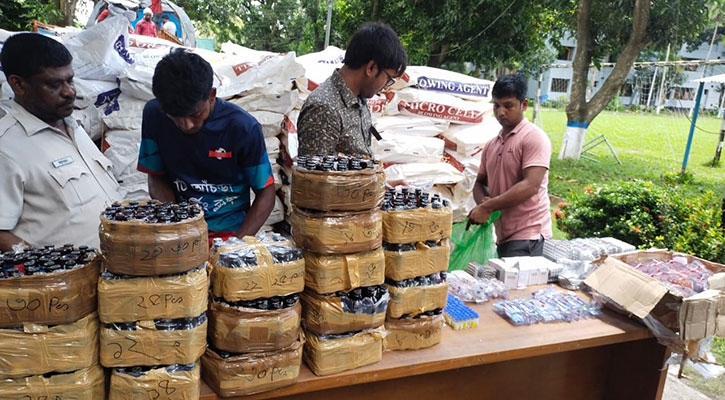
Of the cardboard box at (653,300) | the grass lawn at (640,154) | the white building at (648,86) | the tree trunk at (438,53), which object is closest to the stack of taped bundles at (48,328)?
the cardboard box at (653,300)

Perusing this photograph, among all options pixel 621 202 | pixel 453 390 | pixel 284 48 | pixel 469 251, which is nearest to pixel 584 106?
pixel 621 202

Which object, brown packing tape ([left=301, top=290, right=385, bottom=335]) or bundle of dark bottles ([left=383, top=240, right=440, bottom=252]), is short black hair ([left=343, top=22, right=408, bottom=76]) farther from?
brown packing tape ([left=301, top=290, right=385, bottom=335])

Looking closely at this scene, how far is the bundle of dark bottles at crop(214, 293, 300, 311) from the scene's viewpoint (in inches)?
48.7

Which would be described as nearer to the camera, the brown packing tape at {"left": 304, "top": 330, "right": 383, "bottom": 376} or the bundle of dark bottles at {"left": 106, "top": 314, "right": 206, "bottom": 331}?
the bundle of dark bottles at {"left": 106, "top": 314, "right": 206, "bottom": 331}

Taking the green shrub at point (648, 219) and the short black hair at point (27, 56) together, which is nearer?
the short black hair at point (27, 56)

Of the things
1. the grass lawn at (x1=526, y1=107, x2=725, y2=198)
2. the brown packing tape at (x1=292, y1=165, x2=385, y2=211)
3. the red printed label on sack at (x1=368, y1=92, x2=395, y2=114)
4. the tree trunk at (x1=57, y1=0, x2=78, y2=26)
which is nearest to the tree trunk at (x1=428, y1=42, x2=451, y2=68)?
the grass lawn at (x1=526, y1=107, x2=725, y2=198)

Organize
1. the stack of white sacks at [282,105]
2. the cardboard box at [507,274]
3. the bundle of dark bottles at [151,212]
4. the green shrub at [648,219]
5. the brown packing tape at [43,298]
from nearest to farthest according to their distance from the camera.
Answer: the brown packing tape at [43,298] → the bundle of dark bottles at [151,212] → the cardboard box at [507,274] → the stack of white sacks at [282,105] → the green shrub at [648,219]

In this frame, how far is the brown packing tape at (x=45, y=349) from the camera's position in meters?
1.04

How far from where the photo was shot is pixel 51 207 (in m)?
1.73

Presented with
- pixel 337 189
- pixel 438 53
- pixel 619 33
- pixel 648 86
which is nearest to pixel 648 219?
pixel 337 189

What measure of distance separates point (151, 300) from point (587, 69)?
9023 mm

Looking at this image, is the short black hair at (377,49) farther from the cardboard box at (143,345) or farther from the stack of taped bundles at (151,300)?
the cardboard box at (143,345)

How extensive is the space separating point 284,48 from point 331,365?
17519 millimetres

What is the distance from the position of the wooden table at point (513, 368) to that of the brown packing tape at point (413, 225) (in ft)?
1.26
